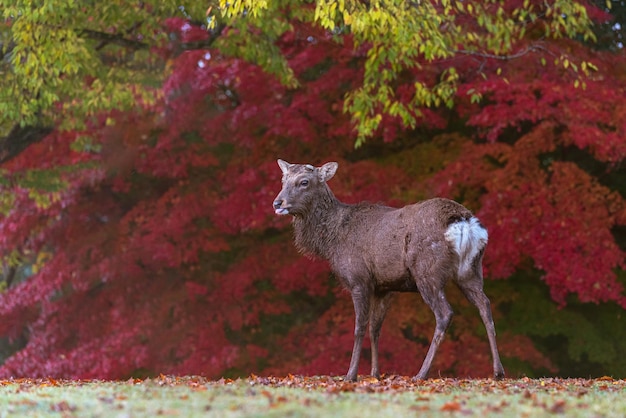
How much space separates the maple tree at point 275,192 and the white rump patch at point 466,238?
3123mm

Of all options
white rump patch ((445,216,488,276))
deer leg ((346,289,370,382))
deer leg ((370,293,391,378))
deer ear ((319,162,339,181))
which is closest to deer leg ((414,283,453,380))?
white rump patch ((445,216,488,276))

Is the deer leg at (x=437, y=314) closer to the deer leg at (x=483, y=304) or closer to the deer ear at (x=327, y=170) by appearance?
the deer leg at (x=483, y=304)

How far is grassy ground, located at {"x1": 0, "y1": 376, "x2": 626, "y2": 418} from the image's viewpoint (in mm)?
5238

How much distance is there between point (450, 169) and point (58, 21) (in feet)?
16.5

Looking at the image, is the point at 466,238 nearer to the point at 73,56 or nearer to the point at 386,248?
the point at 386,248

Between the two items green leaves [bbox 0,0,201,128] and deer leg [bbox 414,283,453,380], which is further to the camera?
green leaves [bbox 0,0,201,128]

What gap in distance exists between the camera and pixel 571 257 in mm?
11047

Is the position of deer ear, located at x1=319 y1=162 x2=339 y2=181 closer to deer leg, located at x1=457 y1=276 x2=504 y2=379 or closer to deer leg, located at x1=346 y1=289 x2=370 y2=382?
deer leg, located at x1=346 y1=289 x2=370 y2=382


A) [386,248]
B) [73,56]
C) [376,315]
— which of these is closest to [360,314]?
[376,315]

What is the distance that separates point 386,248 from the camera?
8.45 meters

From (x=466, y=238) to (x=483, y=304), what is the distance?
66 centimetres

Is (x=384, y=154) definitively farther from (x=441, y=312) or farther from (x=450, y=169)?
(x=441, y=312)

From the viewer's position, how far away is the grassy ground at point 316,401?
5238mm

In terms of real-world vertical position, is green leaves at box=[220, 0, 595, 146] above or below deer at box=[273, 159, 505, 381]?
above
